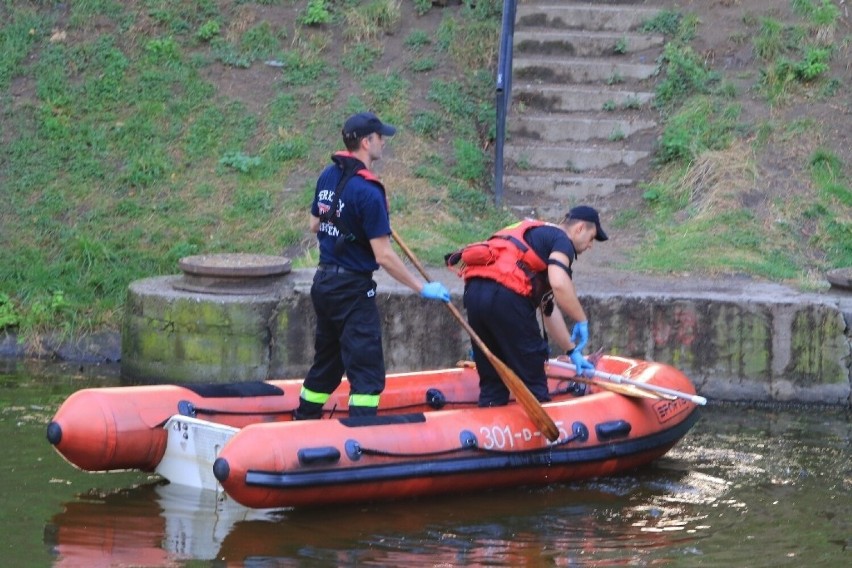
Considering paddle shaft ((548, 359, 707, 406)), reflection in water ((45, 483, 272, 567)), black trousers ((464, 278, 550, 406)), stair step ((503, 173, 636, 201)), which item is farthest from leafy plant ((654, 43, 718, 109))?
reflection in water ((45, 483, 272, 567))

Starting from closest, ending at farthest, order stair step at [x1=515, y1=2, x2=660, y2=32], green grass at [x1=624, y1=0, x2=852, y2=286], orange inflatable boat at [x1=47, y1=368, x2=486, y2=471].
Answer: orange inflatable boat at [x1=47, y1=368, x2=486, y2=471]
green grass at [x1=624, y1=0, x2=852, y2=286]
stair step at [x1=515, y1=2, x2=660, y2=32]

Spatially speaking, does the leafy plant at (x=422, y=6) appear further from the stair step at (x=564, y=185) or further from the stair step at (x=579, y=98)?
the stair step at (x=564, y=185)

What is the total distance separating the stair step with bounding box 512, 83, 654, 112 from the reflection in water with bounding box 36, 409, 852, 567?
227 inches

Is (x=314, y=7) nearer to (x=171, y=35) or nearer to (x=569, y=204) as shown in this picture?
(x=171, y=35)

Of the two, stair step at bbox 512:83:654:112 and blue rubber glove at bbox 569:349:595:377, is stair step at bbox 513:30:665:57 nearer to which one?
stair step at bbox 512:83:654:112

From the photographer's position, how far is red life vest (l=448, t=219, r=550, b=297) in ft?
24.6

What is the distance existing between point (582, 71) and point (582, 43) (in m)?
0.38

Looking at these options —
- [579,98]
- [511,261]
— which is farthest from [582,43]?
[511,261]

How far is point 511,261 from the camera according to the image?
24.7 feet

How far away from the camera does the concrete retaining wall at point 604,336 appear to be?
385 inches

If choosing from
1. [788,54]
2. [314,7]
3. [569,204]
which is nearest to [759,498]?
[569,204]

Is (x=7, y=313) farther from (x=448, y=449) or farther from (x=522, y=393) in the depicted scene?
(x=522, y=393)

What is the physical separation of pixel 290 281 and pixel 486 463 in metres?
3.23

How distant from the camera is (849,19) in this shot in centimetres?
1384
